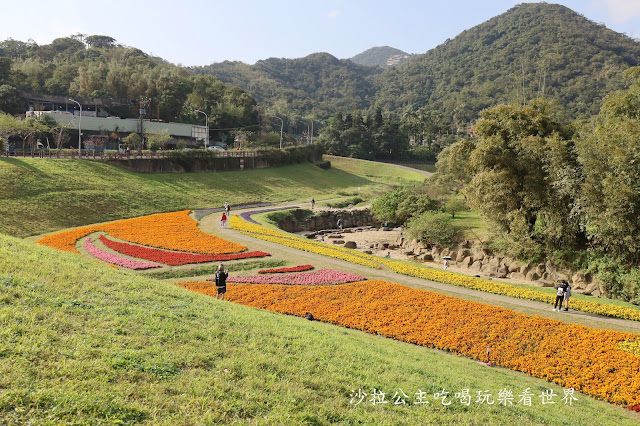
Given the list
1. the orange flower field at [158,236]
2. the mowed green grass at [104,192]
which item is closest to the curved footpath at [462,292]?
the orange flower field at [158,236]

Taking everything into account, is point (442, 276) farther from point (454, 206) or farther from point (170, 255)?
point (454, 206)

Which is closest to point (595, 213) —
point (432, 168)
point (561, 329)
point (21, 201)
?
point (561, 329)

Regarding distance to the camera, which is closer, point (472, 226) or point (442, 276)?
point (442, 276)

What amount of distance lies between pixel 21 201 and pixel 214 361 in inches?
1537

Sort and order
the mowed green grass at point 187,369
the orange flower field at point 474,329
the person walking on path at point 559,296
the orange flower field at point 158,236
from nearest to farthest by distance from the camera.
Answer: the mowed green grass at point 187,369
the orange flower field at point 474,329
the person walking on path at point 559,296
the orange flower field at point 158,236

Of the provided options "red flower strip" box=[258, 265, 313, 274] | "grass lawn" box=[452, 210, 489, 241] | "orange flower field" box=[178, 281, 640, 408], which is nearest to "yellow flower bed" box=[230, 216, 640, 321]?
"orange flower field" box=[178, 281, 640, 408]

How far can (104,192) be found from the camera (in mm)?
48156

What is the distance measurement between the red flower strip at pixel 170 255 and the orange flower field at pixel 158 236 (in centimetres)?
101

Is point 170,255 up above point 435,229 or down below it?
below

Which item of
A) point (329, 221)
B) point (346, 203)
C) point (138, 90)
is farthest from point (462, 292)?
point (138, 90)

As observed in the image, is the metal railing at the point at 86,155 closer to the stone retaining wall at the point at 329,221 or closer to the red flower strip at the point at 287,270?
the stone retaining wall at the point at 329,221

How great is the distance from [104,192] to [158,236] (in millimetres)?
16458

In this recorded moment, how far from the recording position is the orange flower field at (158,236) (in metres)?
32.3

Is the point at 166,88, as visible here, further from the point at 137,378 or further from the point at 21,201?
the point at 137,378
